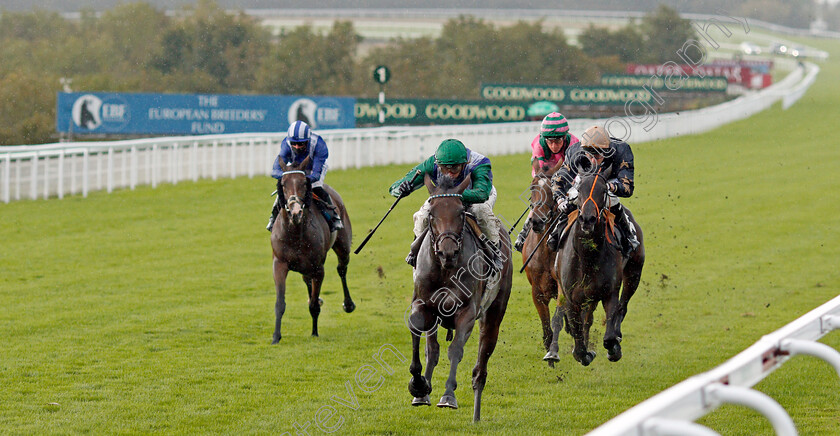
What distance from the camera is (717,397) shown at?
279cm

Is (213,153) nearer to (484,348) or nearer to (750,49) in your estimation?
(484,348)

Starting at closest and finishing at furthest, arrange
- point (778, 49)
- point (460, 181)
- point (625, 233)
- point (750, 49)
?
point (460, 181) → point (625, 233) → point (778, 49) → point (750, 49)

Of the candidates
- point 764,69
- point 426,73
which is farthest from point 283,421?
point 764,69

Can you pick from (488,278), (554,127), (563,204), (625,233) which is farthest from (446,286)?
(554,127)

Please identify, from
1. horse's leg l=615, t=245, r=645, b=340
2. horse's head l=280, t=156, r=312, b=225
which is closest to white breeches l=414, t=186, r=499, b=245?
horse's leg l=615, t=245, r=645, b=340

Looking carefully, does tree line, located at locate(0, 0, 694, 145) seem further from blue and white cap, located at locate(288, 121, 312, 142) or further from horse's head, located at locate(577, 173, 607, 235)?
horse's head, located at locate(577, 173, 607, 235)

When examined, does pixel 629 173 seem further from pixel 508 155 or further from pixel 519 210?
pixel 508 155

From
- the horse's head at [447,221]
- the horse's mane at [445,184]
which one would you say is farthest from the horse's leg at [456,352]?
the horse's mane at [445,184]

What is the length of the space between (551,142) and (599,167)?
1.05 m

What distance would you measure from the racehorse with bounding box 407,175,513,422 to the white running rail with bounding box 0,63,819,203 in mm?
8445

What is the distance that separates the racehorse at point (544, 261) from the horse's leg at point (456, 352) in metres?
1.81

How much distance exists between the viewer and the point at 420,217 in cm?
644

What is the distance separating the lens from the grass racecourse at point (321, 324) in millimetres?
6492

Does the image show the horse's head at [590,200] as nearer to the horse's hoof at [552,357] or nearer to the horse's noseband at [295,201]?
the horse's hoof at [552,357]
